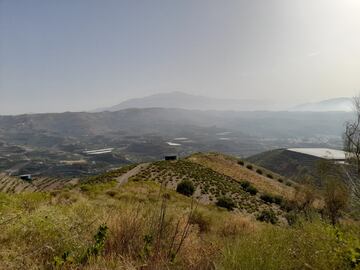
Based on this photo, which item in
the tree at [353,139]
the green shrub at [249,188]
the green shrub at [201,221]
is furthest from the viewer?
the green shrub at [249,188]

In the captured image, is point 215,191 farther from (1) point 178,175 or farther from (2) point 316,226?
(2) point 316,226

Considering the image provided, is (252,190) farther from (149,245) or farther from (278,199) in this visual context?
(149,245)

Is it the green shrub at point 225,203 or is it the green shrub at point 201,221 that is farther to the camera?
the green shrub at point 225,203

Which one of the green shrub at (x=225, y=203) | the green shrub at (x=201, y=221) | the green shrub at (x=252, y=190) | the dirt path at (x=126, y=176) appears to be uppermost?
the green shrub at (x=201, y=221)

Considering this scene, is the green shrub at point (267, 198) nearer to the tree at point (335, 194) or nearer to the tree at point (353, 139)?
the tree at point (335, 194)

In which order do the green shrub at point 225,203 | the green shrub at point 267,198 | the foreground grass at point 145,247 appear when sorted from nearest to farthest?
the foreground grass at point 145,247, the green shrub at point 225,203, the green shrub at point 267,198

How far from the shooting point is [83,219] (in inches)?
265

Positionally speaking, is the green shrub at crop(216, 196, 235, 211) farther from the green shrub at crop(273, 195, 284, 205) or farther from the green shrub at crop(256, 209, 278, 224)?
the green shrub at crop(273, 195, 284, 205)

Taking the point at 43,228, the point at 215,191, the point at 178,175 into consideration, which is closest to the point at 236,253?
the point at 43,228

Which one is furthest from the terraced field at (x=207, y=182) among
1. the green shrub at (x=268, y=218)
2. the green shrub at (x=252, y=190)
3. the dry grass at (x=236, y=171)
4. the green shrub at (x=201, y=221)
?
the green shrub at (x=201, y=221)

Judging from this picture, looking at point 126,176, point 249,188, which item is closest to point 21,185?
point 126,176

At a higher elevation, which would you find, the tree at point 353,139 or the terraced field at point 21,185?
the tree at point 353,139

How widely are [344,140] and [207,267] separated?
2180 centimetres

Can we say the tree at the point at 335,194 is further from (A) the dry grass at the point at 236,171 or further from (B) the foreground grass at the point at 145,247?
(A) the dry grass at the point at 236,171
